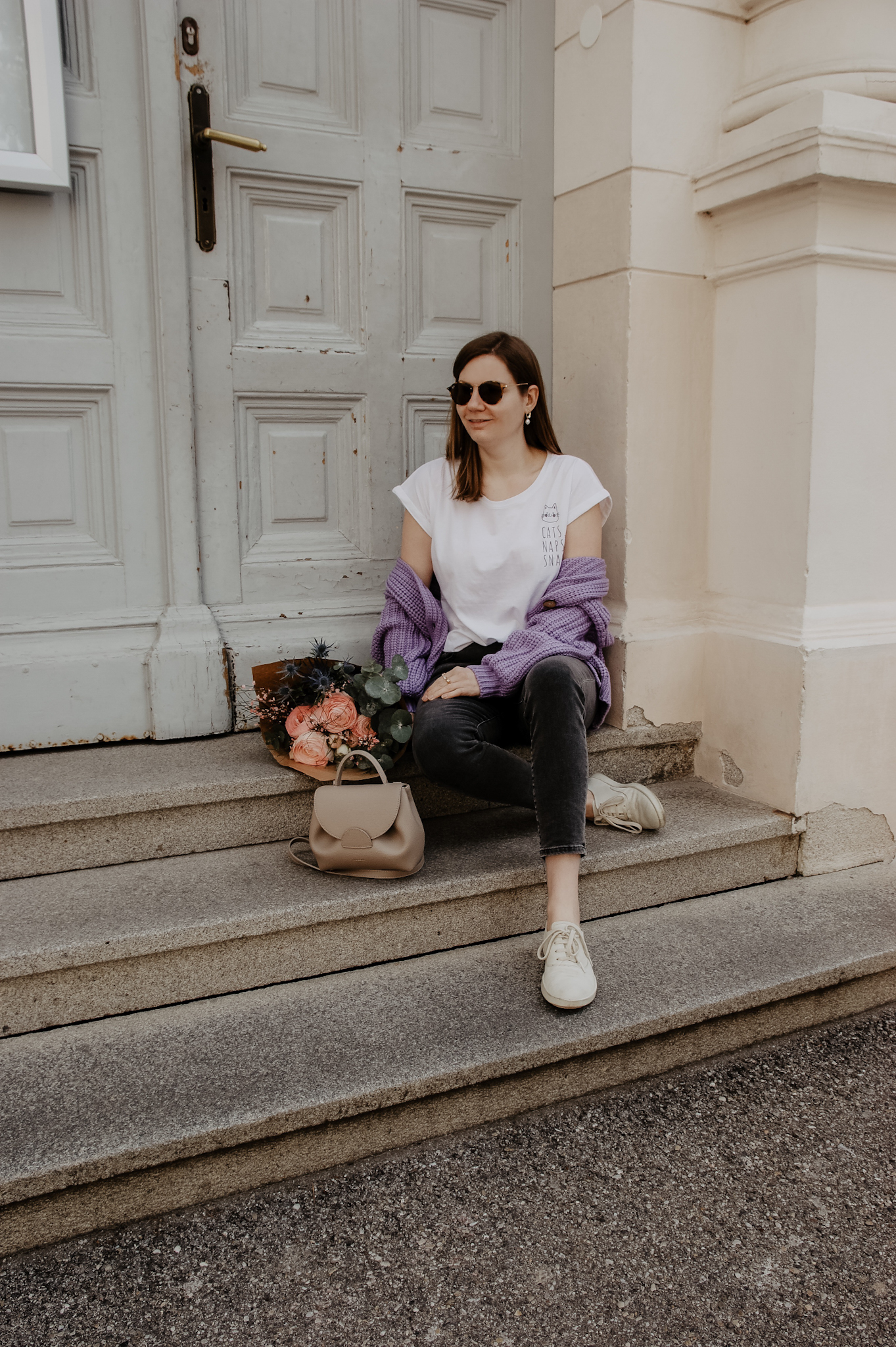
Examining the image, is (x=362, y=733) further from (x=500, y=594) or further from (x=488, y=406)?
(x=488, y=406)

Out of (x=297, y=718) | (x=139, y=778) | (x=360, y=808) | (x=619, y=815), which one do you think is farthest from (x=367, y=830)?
(x=619, y=815)

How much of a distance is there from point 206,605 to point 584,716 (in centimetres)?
112

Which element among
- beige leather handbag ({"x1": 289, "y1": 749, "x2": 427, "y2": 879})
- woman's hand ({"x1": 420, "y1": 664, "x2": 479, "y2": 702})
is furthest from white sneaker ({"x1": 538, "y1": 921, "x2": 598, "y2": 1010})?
woman's hand ({"x1": 420, "y1": 664, "x2": 479, "y2": 702})

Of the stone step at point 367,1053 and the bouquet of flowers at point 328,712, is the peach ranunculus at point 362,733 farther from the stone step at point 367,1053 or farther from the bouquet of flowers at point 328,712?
the stone step at point 367,1053

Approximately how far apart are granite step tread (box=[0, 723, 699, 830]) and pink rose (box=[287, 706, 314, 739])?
0.41 feet

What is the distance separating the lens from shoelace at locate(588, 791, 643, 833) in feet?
8.21

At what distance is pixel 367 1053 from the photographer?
1.83 meters

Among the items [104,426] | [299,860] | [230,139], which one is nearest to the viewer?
[299,860]

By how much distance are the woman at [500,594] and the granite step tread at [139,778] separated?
24cm

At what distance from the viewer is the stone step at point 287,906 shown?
1.92m

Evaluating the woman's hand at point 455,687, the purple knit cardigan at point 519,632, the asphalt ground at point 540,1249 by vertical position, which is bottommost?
the asphalt ground at point 540,1249

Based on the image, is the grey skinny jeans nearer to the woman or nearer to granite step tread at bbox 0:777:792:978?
the woman

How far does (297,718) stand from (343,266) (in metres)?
1.33

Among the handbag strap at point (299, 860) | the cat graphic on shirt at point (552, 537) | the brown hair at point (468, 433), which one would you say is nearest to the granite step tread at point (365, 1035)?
the handbag strap at point (299, 860)
